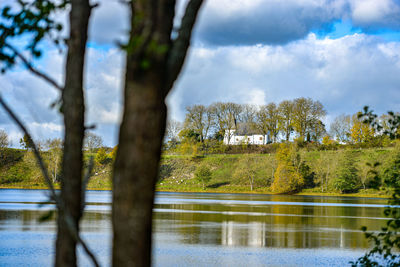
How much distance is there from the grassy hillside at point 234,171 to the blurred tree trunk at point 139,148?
7287 centimetres

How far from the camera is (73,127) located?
13.9ft

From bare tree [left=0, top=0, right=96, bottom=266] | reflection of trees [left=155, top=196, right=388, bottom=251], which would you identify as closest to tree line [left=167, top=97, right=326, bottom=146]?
reflection of trees [left=155, top=196, right=388, bottom=251]

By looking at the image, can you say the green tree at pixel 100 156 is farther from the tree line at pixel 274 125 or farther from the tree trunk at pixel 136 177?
the tree trunk at pixel 136 177

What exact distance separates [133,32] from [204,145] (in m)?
98.8

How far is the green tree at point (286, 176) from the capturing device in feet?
247

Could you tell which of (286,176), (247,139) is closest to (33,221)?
(286,176)

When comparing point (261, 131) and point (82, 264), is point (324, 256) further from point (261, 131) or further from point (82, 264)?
point (261, 131)

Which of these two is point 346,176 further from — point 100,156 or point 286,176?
point 100,156

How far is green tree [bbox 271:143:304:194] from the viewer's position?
7525 centimetres

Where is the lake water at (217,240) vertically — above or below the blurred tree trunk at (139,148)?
below

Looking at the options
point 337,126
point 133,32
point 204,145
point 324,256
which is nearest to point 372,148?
point 337,126

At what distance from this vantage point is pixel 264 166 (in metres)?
85.4

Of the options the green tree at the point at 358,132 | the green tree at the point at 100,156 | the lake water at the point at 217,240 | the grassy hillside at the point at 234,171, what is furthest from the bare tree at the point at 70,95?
the green tree at the point at 358,132

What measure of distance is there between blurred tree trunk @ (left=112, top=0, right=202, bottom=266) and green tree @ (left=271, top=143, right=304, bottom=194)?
73084 mm
